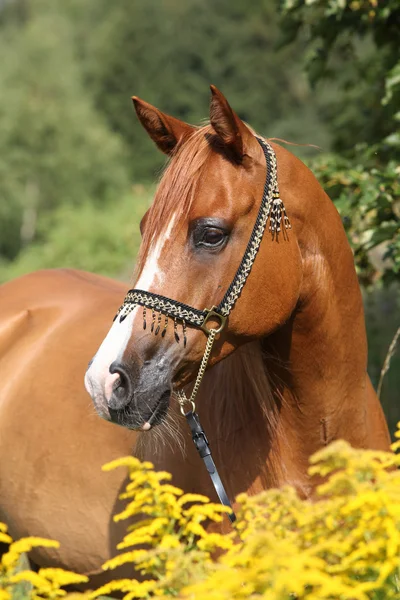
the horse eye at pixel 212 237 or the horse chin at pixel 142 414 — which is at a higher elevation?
the horse eye at pixel 212 237

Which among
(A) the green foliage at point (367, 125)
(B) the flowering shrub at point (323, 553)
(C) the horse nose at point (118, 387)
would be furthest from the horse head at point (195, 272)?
(A) the green foliage at point (367, 125)

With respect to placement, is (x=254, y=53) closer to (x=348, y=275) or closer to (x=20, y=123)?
(x=20, y=123)

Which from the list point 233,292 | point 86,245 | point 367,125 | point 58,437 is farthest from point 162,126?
point 86,245

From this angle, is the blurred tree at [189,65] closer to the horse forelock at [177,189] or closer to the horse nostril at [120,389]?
the horse forelock at [177,189]

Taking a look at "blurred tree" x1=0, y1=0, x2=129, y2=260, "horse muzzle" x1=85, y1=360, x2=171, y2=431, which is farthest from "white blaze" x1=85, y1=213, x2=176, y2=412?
"blurred tree" x1=0, y1=0, x2=129, y2=260

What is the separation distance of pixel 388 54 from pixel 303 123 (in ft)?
91.8

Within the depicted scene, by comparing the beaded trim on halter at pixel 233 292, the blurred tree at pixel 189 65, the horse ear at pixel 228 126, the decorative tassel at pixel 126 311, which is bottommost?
the decorative tassel at pixel 126 311

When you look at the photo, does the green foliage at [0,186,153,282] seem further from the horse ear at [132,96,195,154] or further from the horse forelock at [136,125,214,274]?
the horse forelock at [136,125,214,274]

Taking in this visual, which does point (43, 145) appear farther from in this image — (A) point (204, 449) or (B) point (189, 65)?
(A) point (204, 449)

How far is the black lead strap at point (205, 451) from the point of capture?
2.61 metres

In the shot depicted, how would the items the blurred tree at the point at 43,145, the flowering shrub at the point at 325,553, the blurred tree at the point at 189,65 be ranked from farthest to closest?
1. the blurred tree at the point at 189,65
2. the blurred tree at the point at 43,145
3. the flowering shrub at the point at 325,553

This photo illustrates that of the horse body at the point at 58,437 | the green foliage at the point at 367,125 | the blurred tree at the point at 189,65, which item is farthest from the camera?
the blurred tree at the point at 189,65

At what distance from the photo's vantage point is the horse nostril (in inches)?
89.7

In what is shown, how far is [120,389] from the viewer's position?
7.55 ft
